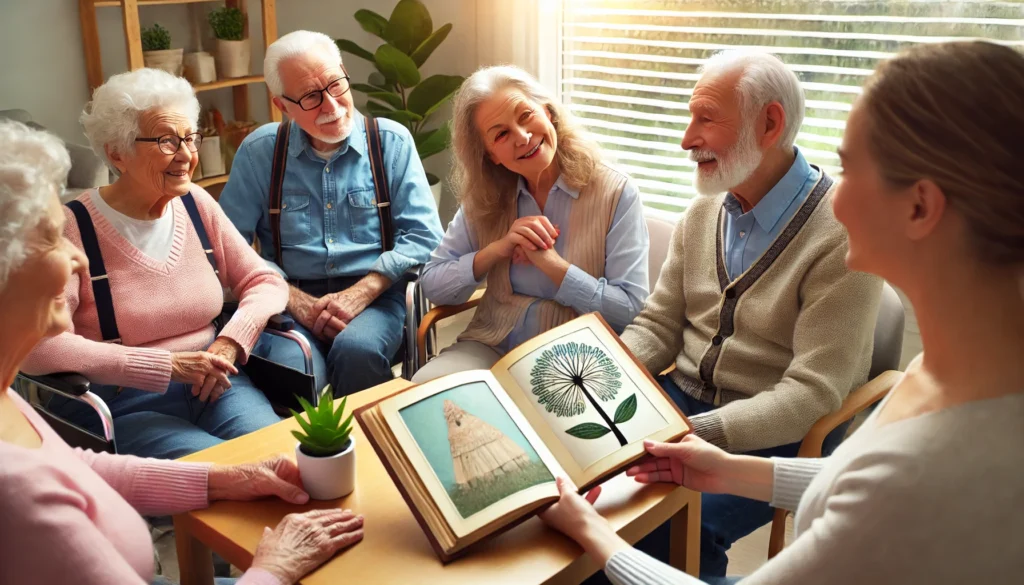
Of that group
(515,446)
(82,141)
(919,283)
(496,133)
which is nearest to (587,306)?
(496,133)

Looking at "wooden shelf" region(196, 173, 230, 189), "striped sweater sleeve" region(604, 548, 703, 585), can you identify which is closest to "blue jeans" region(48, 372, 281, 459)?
"striped sweater sleeve" region(604, 548, 703, 585)

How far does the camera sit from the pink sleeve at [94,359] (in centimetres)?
202

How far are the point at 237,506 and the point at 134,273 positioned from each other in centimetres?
88

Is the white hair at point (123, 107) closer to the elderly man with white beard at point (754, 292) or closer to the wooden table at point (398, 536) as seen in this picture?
the wooden table at point (398, 536)

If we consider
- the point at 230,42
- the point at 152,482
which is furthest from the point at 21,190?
the point at 230,42

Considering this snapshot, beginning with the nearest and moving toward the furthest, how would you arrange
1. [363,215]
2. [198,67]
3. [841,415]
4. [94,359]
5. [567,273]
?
1. [841,415]
2. [94,359]
3. [567,273]
4. [363,215]
5. [198,67]

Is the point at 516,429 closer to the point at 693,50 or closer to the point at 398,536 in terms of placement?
the point at 398,536

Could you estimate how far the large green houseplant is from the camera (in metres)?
3.79

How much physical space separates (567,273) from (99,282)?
1151 mm

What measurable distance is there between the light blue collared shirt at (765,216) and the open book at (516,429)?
49 cm

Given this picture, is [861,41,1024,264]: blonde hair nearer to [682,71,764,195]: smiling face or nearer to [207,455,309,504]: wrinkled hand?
[682,71,764,195]: smiling face

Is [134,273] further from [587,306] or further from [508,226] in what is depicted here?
[587,306]

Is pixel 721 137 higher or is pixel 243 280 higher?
pixel 721 137

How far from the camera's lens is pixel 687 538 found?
1.70 m
